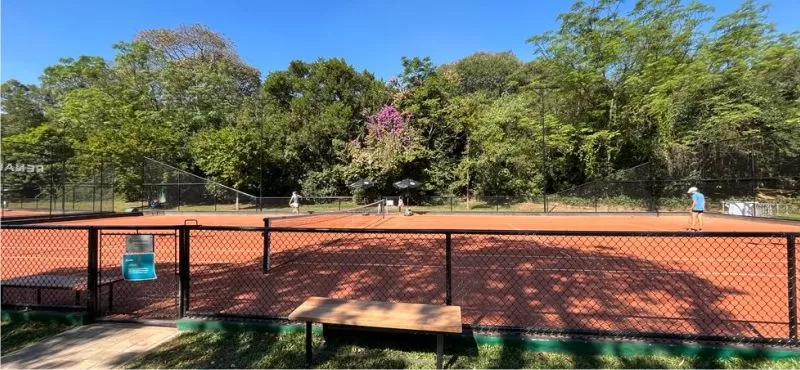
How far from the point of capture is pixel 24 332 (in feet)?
14.8

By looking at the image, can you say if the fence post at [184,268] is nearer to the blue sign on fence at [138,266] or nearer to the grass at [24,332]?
the blue sign on fence at [138,266]

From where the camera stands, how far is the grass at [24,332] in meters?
4.18

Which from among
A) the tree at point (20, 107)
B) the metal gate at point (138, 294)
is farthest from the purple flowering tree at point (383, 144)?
the tree at point (20, 107)

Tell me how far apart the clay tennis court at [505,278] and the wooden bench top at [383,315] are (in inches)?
30.8

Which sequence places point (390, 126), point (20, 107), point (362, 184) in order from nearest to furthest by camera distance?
1. point (362, 184)
2. point (390, 126)
3. point (20, 107)

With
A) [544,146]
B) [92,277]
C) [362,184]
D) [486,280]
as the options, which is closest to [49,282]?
[92,277]

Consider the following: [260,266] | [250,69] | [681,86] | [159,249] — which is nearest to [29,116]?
[250,69]

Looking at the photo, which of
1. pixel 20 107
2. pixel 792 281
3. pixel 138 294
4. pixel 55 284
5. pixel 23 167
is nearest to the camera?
pixel 792 281

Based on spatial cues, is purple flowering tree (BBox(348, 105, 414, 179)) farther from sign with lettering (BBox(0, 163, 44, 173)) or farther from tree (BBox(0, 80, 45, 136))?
tree (BBox(0, 80, 45, 136))

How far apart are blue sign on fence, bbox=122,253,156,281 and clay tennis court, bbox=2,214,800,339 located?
45 cm

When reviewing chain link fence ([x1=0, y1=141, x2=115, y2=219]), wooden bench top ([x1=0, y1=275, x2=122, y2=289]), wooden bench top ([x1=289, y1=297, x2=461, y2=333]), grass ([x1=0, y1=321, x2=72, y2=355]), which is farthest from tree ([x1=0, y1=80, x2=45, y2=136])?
wooden bench top ([x1=289, y1=297, x2=461, y2=333])

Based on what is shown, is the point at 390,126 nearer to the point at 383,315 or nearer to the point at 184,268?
the point at 184,268

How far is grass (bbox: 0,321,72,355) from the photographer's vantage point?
418 cm

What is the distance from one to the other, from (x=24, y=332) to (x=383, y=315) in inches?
161
